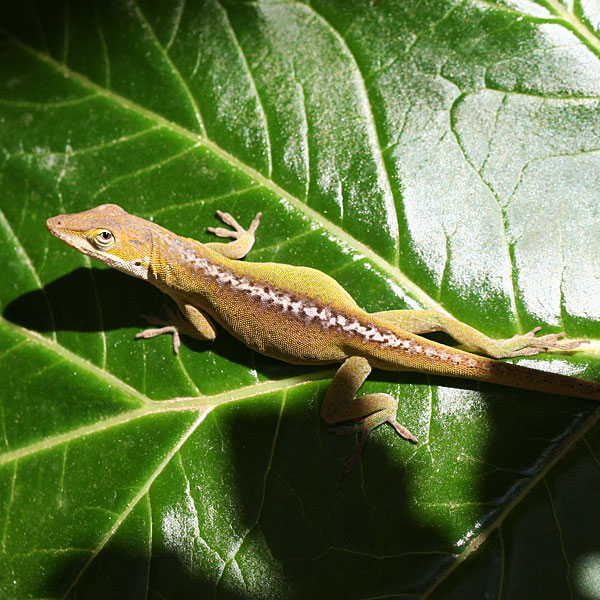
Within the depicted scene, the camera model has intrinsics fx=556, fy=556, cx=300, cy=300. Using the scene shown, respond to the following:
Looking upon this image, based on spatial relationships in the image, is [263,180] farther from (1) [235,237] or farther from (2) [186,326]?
(2) [186,326]

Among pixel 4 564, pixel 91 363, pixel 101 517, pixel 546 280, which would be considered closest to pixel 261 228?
pixel 91 363

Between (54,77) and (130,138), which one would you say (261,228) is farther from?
(54,77)

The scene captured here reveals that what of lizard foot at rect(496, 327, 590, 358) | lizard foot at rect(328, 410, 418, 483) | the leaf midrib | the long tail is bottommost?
lizard foot at rect(328, 410, 418, 483)

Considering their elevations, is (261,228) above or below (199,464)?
above

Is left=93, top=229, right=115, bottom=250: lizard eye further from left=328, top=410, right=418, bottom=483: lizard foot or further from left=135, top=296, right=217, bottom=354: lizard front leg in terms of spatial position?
left=328, top=410, right=418, bottom=483: lizard foot

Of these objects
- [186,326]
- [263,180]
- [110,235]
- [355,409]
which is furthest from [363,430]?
[110,235]

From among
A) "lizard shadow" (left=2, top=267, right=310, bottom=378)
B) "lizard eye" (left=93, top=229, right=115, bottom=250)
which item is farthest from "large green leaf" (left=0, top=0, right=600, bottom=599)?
"lizard eye" (left=93, top=229, right=115, bottom=250)

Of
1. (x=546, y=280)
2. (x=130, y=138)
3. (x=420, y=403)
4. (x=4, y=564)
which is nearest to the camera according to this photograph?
(x=546, y=280)
